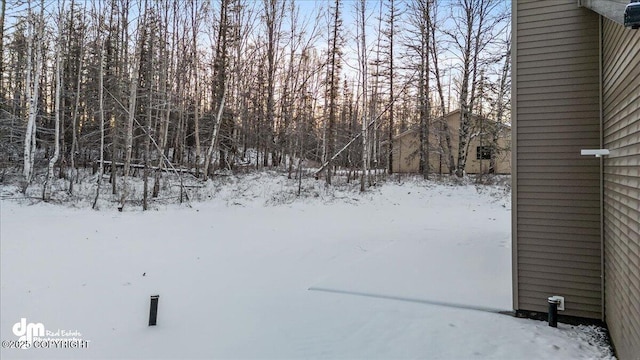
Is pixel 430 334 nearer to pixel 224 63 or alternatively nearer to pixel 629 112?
pixel 629 112

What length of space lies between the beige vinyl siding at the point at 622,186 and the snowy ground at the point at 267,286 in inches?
21.9

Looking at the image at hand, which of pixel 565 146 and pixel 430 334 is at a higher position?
pixel 565 146

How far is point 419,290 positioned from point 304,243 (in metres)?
3.23

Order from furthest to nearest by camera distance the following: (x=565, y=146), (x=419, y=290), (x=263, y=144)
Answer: (x=263, y=144) → (x=419, y=290) → (x=565, y=146)

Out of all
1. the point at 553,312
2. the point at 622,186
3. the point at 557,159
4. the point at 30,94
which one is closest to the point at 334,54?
the point at 30,94

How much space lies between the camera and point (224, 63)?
16484 mm

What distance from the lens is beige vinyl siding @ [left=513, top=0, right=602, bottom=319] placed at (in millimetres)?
3662

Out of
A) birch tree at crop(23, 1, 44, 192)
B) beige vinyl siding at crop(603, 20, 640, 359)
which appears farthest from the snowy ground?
birch tree at crop(23, 1, 44, 192)

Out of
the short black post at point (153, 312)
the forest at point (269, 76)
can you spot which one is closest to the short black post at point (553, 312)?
the short black post at point (153, 312)

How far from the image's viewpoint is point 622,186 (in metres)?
2.70

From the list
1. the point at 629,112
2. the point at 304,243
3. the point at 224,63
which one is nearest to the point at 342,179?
the point at 224,63

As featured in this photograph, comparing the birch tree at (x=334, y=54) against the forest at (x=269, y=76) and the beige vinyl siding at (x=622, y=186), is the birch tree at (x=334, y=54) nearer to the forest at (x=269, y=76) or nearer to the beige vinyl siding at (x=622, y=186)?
the forest at (x=269, y=76)

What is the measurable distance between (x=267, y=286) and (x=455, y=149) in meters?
18.6

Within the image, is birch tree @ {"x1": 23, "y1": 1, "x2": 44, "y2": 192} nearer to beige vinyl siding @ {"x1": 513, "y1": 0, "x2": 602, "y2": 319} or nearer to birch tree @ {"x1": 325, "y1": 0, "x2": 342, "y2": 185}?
birch tree @ {"x1": 325, "y1": 0, "x2": 342, "y2": 185}
